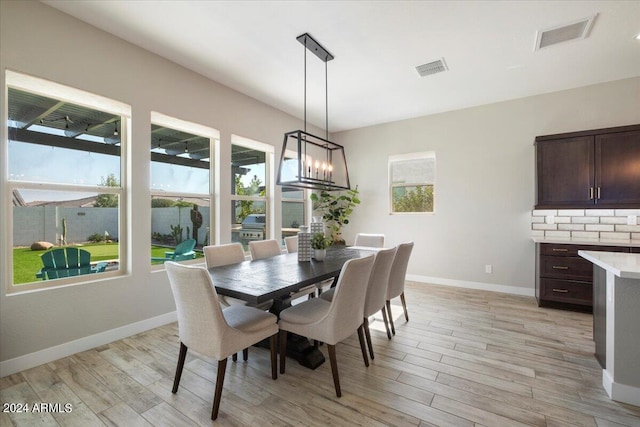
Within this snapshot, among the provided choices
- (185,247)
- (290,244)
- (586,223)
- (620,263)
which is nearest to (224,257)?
(185,247)

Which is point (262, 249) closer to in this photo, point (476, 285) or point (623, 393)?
point (623, 393)

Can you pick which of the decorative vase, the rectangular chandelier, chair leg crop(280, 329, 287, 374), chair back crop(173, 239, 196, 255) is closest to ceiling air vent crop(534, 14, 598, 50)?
the rectangular chandelier

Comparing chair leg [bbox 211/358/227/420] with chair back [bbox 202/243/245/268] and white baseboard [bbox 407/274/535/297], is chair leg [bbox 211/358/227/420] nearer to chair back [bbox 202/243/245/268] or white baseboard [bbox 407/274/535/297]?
chair back [bbox 202/243/245/268]

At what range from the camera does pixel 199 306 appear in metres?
1.74

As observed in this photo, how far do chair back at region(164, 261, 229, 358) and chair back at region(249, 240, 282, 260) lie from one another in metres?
1.47

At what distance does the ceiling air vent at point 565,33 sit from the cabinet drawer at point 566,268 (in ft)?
8.38

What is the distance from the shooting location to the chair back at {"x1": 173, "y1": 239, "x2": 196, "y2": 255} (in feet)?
11.8

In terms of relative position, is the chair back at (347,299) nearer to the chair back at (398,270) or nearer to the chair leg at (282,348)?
the chair leg at (282,348)

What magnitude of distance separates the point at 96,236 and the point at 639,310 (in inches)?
178

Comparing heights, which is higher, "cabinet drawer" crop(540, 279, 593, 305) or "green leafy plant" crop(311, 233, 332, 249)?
"green leafy plant" crop(311, 233, 332, 249)

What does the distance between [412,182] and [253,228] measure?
3.07 meters

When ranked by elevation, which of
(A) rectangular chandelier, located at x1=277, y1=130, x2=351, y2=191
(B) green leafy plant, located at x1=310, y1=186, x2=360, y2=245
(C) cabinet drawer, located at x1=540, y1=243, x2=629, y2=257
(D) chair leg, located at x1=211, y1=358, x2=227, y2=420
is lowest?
(D) chair leg, located at x1=211, y1=358, x2=227, y2=420

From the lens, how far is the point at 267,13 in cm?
245

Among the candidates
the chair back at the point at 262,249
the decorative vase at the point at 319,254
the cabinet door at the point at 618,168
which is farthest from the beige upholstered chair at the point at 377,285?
the cabinet door at the point at 618,168
